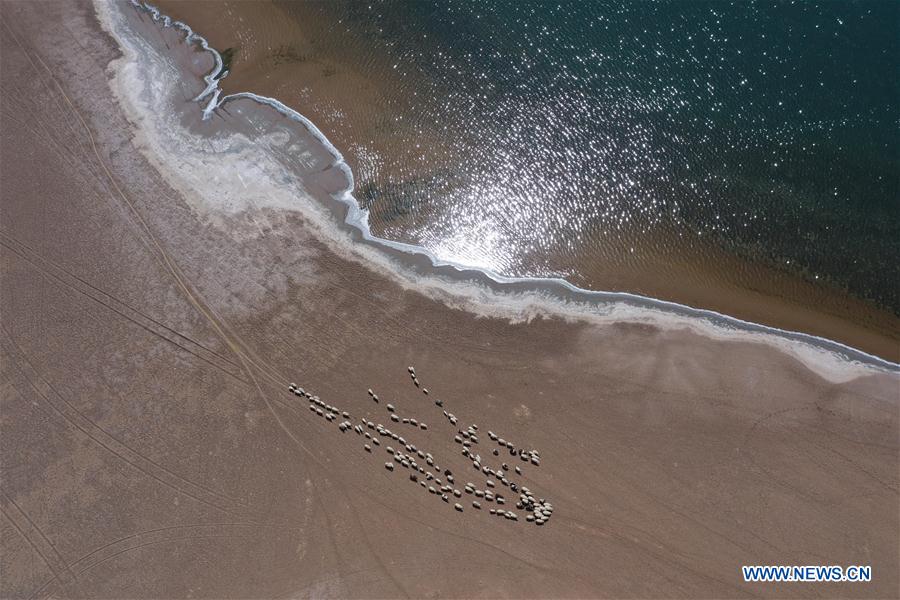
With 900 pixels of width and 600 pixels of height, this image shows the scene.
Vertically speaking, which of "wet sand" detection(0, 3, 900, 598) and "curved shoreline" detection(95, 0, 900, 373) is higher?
"curved shoreline" detection(95, 0, 900, 373)

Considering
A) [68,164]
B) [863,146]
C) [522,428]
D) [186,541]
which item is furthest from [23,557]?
[863,146]

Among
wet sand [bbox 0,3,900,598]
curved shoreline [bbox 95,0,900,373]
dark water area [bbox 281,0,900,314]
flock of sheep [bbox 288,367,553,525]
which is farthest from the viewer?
dark water area [bbox 281,0,900,314]

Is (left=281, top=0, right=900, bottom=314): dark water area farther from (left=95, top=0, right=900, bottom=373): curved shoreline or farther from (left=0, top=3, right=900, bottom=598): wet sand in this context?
(left=0, top=3, right=900, bottom=598): wet sand

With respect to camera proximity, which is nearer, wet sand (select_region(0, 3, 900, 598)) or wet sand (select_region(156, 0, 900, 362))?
wet sand (select_region(0, 3, 900, 598))

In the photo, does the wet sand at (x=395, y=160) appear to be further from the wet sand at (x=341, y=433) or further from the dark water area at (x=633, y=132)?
the wet sand at (x=341, y=433)

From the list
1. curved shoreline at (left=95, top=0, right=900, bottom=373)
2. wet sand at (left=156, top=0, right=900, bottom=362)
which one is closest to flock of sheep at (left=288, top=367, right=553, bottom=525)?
curved shoreline at (left=95, top=0, right=900, bottom=373)

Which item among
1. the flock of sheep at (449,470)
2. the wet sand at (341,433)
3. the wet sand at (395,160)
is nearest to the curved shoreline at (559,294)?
the wet sand at (395,160)

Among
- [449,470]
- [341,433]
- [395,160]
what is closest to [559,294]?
[449,470]
